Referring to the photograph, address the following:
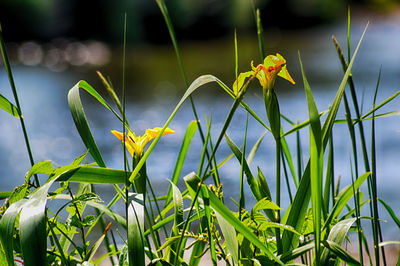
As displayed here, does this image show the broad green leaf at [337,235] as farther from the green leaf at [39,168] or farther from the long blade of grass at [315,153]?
the green leaf at [39,168]

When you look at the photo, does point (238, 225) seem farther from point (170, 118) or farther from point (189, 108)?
point (189, 108)

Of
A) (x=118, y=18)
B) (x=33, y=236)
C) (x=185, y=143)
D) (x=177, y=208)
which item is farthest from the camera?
(x=118, y=18)

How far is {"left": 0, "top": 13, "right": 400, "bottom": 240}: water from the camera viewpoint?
297cm

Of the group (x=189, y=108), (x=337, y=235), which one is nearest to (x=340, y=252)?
(x=337, y=235)

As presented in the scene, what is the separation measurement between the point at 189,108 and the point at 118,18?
4.84 metres

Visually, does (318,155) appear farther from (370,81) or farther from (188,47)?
(188,47)

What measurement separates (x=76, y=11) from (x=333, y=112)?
29.9ft

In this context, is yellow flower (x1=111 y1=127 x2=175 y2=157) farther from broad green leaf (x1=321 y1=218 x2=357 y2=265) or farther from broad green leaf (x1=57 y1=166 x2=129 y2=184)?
broad green leaf (x1=321 y1=218 x2=357 y2=265)

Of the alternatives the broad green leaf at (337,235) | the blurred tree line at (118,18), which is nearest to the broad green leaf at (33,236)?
the broad green leaf at (337,235)

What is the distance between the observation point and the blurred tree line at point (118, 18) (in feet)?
27.9

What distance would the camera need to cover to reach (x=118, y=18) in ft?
28.5

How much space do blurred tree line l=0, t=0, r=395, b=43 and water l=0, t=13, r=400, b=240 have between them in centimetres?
78

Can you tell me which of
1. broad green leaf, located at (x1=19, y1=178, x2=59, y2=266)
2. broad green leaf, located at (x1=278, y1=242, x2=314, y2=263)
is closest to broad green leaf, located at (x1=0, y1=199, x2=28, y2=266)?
broad green leaf, located at (x1=19, y1=178, x2=59, y2=266)

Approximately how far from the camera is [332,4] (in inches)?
387
